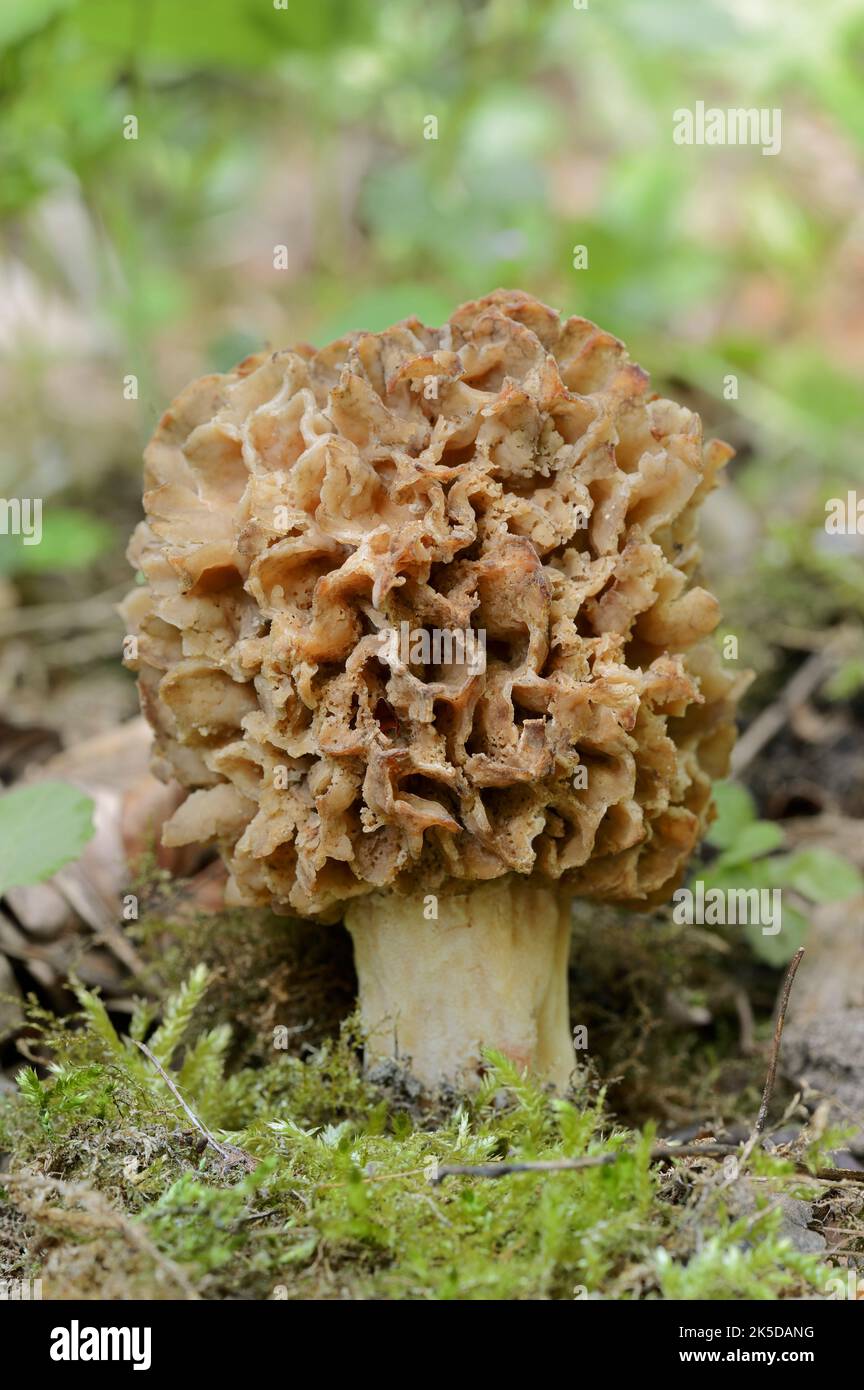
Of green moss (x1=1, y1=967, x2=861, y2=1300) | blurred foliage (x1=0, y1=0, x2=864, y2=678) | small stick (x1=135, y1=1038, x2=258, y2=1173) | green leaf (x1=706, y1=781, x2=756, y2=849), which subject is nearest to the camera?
green moss (x1=1, y1=967, x2=861, y2=1300)

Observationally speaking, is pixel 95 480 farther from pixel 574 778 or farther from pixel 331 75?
pixel 574 778

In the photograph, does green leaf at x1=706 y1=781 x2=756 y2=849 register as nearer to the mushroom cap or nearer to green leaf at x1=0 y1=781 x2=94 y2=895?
the mushroom cap

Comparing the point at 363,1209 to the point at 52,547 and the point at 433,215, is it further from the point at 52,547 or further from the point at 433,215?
the point at 433,215
